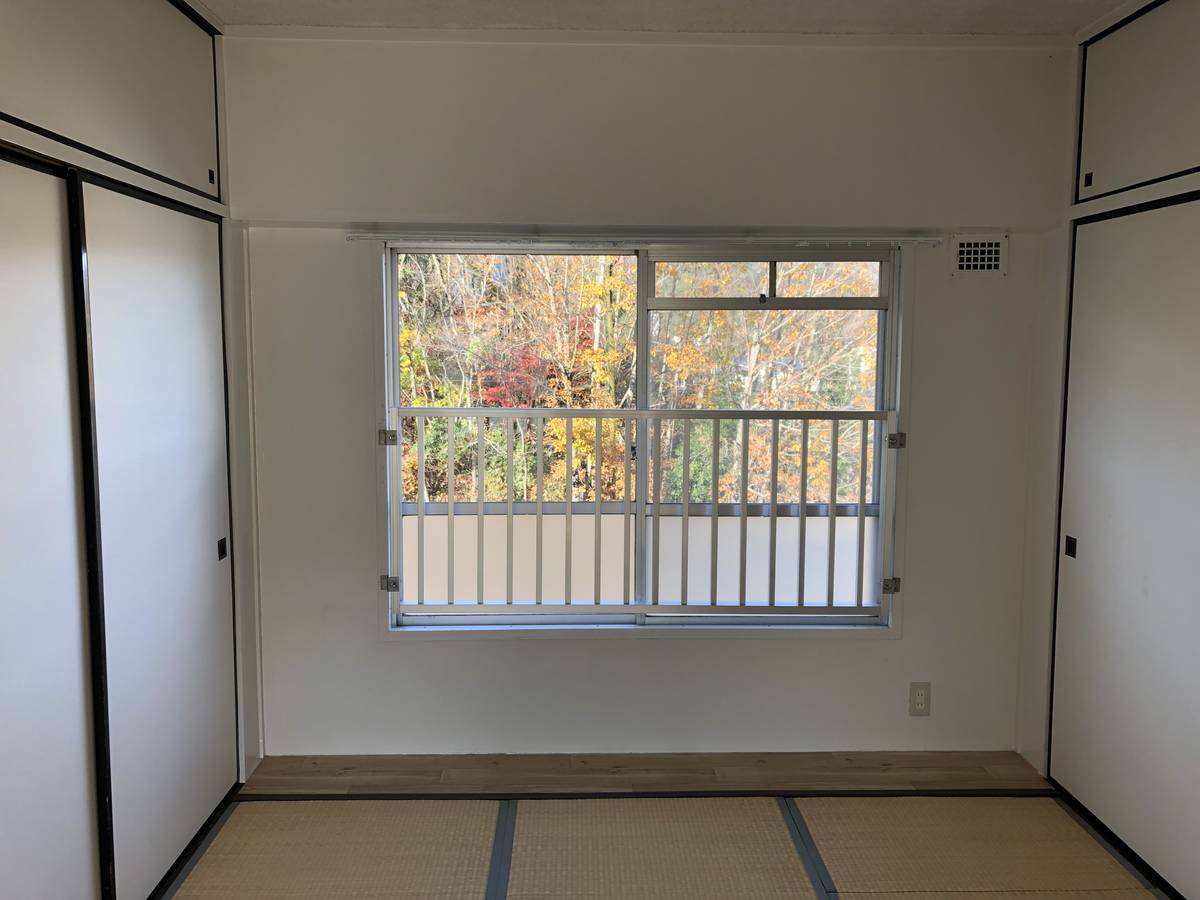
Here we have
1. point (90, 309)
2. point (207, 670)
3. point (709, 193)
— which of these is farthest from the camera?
point (709, 193)

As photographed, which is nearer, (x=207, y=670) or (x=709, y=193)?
(x=207, y=670)

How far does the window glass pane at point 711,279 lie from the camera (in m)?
2.96

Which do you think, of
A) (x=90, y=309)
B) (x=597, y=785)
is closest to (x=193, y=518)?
(x=90, y=309)

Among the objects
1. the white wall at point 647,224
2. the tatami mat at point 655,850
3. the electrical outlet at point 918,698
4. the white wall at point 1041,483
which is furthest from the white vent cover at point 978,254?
the tatami mat at point 655,850

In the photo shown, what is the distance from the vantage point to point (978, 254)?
290 centimetres

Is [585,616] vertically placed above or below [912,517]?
below

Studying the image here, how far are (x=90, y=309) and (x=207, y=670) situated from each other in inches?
50.0

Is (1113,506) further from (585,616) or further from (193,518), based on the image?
(193,518)

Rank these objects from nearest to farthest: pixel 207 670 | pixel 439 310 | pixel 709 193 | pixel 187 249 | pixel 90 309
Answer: pixel 90 309, pixel 187 249, pixel 207 670, pixel 709 193, pixel 439 310

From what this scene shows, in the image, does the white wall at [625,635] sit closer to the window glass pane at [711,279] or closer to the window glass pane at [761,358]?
the window glass pane at [761,358]

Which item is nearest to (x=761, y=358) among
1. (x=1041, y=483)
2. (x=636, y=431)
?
(x=636, y=431)

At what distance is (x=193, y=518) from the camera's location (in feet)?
8.15

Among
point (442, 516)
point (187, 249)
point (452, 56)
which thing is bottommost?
point (442, 516)

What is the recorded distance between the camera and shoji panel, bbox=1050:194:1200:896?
226cm
